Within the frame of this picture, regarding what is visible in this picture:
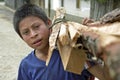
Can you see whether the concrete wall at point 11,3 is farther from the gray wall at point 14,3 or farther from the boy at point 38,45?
the boy at point 38,45

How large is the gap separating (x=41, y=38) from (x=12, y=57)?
5.75m

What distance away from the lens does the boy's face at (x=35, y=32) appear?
1.41 m

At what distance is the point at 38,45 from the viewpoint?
1.44 m

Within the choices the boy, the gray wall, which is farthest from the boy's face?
the gray wall

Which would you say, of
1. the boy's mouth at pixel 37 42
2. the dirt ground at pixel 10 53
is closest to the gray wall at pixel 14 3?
the dirt ground at pixel 10 53

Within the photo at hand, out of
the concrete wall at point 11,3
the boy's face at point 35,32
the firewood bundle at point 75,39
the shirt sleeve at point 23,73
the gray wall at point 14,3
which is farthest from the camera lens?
the concrete wall at point 11,3

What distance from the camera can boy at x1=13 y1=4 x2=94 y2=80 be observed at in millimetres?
1422

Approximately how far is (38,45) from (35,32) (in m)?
0.07

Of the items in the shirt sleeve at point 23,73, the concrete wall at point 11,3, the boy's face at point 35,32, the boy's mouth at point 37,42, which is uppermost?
the boy's face at point 35,32

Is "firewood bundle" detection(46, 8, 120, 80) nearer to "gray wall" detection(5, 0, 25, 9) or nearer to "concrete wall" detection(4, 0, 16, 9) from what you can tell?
"gray wall" detection(5, 0, 25, 9)

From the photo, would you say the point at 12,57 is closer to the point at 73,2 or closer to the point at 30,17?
the point at 73,2

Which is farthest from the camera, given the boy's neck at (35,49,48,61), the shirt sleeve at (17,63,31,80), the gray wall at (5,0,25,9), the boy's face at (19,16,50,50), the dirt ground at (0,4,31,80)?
the gray wall at (5,0,25,9)

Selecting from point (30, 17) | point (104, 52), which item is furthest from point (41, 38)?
point (104, 52)

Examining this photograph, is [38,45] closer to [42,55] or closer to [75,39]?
[42,55]
